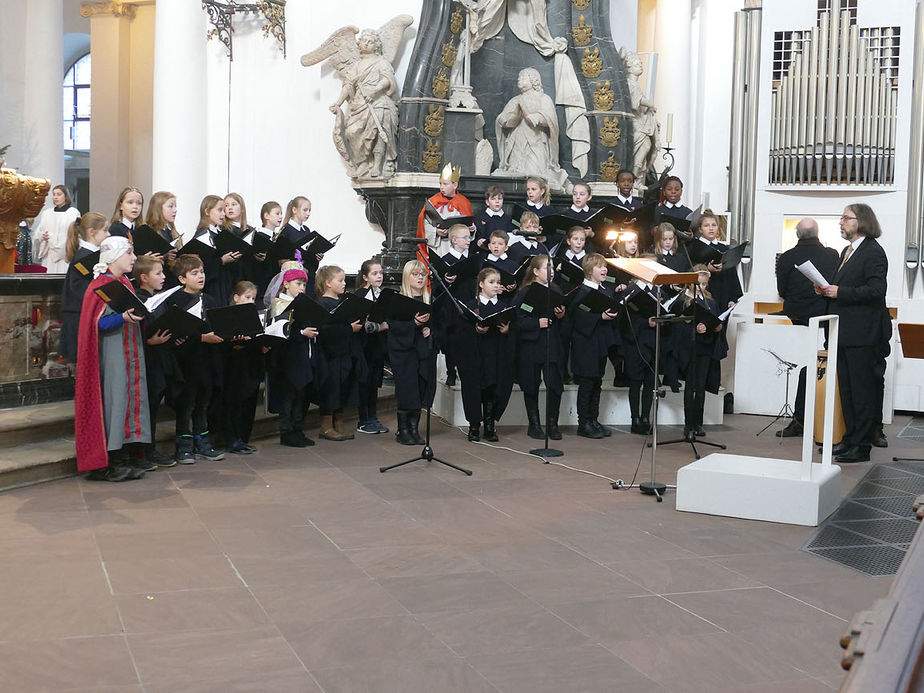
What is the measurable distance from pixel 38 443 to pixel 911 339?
25.4ft

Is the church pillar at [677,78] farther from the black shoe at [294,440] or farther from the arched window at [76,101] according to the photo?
the arched window at [76,101]

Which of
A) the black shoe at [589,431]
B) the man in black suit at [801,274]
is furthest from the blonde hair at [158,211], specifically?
the man in black suit at [801,274]

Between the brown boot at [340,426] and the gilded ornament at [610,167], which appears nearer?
the brown boot at [340,426]

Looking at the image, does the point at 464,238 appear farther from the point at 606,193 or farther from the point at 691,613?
the point at 691,613

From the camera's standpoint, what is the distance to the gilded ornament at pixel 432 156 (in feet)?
34.9

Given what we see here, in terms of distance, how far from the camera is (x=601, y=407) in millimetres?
9469

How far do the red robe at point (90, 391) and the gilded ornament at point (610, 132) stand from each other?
6060 mm

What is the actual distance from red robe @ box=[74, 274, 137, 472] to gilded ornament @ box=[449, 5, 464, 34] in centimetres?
539

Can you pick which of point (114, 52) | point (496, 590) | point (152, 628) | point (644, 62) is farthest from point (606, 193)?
point (114, 52)

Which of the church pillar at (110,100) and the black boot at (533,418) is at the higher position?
the church pillar at (110,100)

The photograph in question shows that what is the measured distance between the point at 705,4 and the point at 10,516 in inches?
497

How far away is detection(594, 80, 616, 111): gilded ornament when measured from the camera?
11109 millimetres

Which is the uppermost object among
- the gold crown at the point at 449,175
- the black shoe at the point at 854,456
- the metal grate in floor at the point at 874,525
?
the gold crown at the point at 449,175

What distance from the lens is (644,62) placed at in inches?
459
